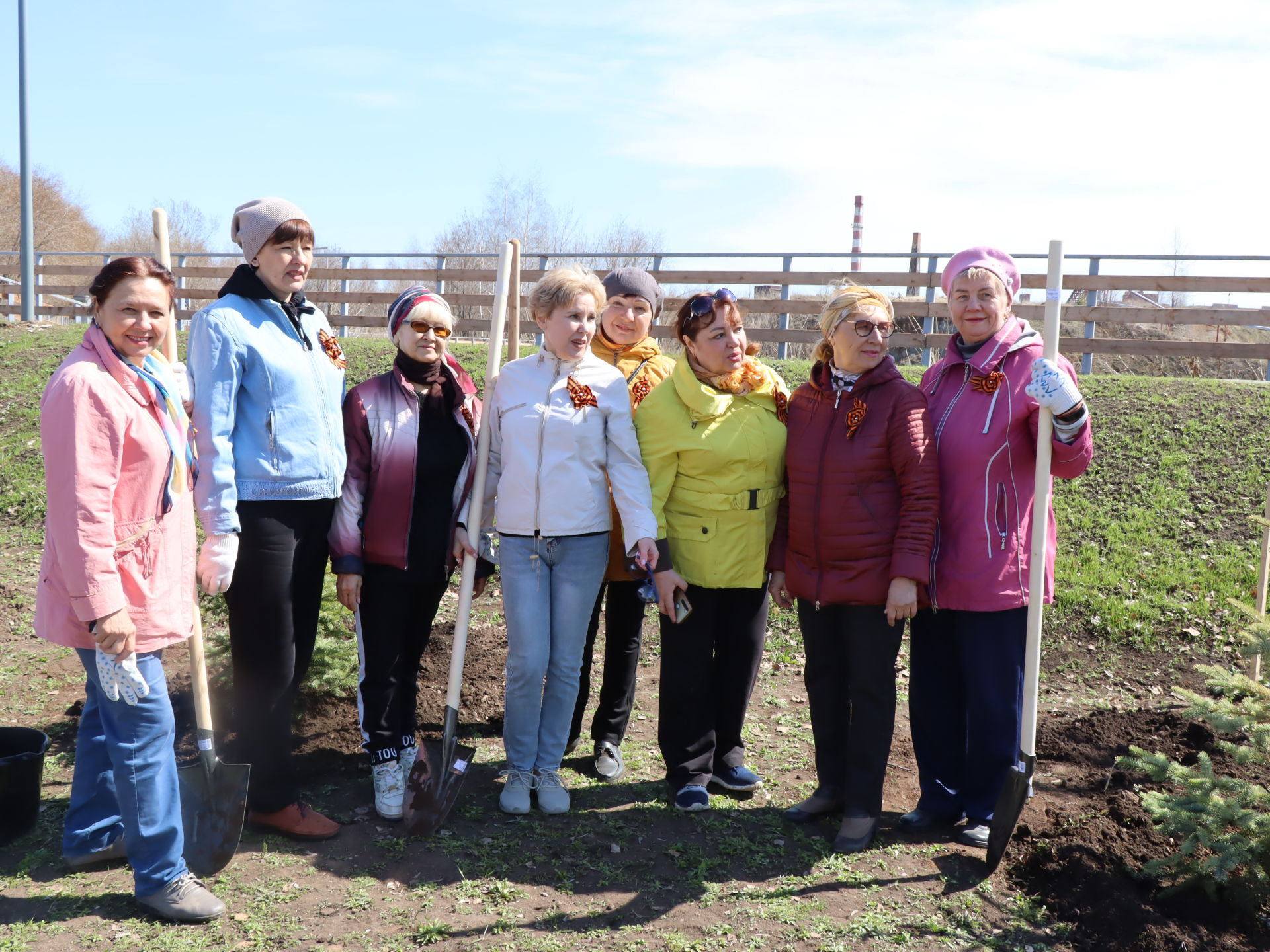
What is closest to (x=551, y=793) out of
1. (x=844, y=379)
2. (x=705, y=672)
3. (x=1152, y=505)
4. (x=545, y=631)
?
(x=545, y=631)

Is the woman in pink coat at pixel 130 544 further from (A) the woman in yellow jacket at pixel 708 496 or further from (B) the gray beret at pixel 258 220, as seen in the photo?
(A) the woman in yellow jacket at pixel 708 496

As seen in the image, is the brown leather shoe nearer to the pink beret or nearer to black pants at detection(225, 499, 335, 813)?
black pants at detection(225, 499, 335, 813)

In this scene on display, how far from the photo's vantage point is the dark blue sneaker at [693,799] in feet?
13.3

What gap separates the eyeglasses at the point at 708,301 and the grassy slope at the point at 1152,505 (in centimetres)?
369

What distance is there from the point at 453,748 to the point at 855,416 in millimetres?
2135

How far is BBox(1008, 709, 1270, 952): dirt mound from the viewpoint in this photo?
3125 mm

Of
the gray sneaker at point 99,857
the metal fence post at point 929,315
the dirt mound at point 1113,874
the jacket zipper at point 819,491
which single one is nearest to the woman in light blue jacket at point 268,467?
the gray sneaker at point 99,857

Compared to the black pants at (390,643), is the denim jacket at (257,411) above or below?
above

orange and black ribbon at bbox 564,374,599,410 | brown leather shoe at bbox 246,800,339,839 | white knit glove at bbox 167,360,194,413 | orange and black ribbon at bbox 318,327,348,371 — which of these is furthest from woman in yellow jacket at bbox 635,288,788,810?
white knit glove at bbox 167,360,194,413

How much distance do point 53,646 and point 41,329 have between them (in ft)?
36.3

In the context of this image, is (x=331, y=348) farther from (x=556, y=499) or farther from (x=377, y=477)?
(x=556, y=499)

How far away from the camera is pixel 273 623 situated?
11.6 ft

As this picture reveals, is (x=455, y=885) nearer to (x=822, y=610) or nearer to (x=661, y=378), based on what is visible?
(x=822, y=610)

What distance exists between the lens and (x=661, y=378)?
444 centimetres
